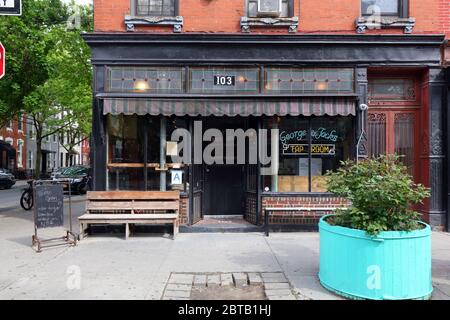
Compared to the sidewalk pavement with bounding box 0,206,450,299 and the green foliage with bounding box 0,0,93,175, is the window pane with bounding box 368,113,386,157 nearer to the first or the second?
the sidewalk pavement with bounding box 0,206,450,299

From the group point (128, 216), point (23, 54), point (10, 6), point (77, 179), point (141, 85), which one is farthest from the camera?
point (77, 179)

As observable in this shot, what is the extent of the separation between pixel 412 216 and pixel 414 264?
2.02ft

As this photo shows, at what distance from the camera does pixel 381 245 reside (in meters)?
4.64

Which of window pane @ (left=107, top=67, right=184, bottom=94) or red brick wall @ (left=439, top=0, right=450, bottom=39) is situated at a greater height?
red brick wall @ (left=439, top=0, right=450, bottom=39)

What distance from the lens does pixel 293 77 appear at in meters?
9.11

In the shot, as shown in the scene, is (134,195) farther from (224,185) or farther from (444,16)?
(444,16)

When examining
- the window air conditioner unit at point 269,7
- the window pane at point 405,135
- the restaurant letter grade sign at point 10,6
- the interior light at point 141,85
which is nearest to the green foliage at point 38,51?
the interior light at point 141,85

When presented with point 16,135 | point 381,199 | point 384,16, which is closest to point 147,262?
point 381,199

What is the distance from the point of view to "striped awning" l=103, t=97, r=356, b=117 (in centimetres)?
879

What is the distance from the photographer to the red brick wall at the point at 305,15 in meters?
9.14

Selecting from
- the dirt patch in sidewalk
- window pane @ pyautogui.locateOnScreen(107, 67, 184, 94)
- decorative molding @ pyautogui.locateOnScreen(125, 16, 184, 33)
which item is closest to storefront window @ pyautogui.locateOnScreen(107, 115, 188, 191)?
window pane @ pyautogui.locateOnScreen(107, 67, 184, 94)

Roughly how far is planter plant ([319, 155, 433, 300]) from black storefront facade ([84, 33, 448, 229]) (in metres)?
3.97

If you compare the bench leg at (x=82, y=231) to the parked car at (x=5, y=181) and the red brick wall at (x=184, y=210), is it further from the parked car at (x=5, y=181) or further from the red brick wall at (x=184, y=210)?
the parked car at (x=5, y=181)

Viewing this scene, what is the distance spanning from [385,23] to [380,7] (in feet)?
1.92
